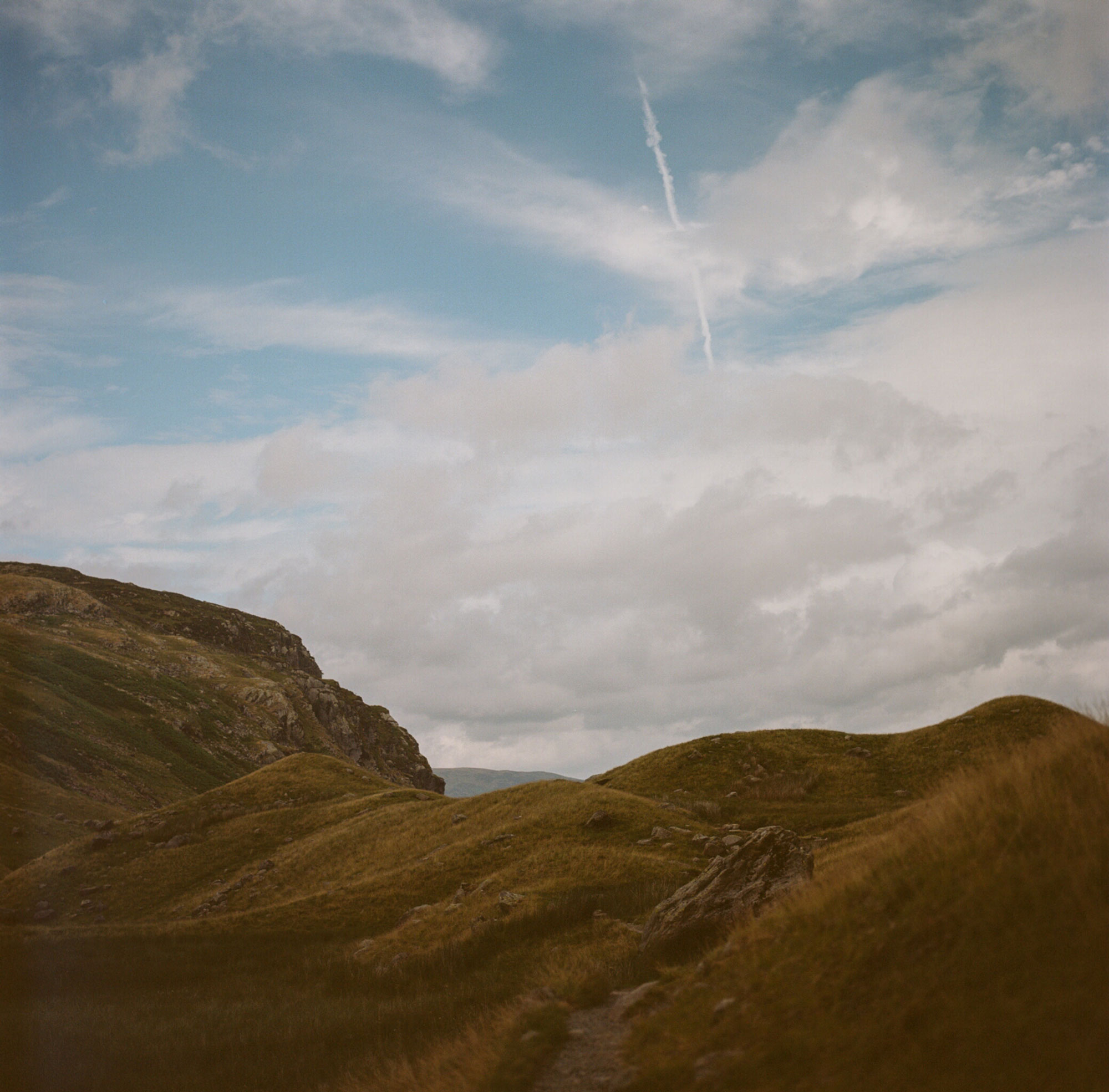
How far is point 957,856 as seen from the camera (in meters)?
11.6

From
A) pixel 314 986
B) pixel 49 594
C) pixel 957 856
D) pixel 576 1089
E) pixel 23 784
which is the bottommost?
pixel 314 986

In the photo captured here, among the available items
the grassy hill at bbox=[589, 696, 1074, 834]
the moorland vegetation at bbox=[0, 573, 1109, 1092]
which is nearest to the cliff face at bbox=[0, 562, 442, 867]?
the moorland vegetation at bbox=[0, 573, 1109, 1092]

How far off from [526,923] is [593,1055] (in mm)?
18444

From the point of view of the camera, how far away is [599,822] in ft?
149

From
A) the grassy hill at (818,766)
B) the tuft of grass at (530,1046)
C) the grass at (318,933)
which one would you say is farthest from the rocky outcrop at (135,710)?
the tuft of grass at (530,1046)

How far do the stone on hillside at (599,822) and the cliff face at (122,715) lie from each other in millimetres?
52932

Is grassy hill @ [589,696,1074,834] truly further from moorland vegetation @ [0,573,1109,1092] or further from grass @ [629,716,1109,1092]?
grass @ [629,716,1109,1092]

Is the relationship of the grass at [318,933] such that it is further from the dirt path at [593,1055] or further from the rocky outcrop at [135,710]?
the rocky outcrop at [135,710]

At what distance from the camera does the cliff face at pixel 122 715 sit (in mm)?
91000

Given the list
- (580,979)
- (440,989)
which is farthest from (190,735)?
(580,979)

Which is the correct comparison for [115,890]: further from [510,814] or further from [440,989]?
[440,989]

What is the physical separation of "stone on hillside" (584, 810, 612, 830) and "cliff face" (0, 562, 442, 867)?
2084 inches

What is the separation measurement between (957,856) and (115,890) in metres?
60.5

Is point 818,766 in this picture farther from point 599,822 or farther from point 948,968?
point 948,968
